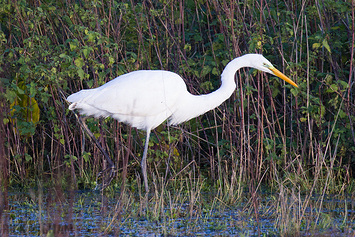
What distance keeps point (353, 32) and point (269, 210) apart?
203 cm

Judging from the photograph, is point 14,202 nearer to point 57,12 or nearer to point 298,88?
point 57,12

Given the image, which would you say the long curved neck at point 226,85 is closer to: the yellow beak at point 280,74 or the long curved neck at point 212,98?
the long curved neck at point 212,98

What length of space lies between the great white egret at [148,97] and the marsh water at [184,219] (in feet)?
2.88

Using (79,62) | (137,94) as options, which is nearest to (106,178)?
(137,94)

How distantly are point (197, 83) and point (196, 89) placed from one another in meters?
0.19

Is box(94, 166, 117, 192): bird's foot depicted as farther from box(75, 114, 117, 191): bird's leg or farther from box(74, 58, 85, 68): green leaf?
box(74, 58, 85, 68): green leaf

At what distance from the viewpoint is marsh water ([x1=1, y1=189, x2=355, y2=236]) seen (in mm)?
3291

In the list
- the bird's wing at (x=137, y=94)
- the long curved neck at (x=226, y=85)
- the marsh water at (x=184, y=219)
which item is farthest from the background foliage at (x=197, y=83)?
the marsh water at (x=184, y=219)

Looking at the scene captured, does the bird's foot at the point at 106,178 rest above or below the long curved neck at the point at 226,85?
below

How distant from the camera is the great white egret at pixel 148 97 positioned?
4.66m

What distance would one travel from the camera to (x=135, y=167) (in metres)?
5.83

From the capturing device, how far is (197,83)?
5797 mm

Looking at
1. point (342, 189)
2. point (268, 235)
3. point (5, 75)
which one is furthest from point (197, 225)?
point (5, 75)

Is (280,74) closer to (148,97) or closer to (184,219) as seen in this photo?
(148,97)
